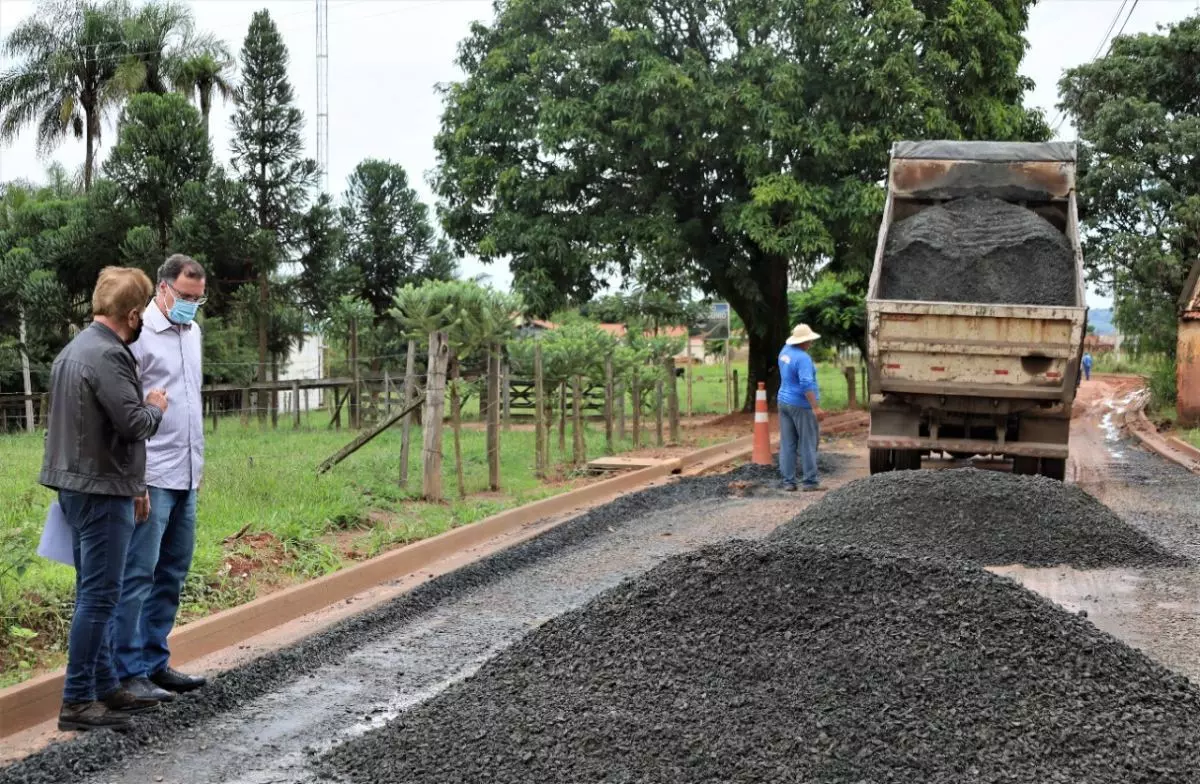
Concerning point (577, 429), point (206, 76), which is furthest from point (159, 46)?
point (577, 429)

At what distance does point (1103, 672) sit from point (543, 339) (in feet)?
60.7

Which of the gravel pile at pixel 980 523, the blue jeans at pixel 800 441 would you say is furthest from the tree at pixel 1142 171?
the gravel pile at pixel 980 523

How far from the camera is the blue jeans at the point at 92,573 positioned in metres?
4.68

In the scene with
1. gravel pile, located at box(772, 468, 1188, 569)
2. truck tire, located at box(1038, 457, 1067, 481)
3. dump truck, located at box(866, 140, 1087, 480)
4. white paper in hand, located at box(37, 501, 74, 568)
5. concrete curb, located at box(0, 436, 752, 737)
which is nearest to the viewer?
white paper in hand, located at box(37, 501, 74, 568)

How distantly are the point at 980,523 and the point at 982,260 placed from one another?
3.97 m

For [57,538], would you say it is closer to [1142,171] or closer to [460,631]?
[460,631]

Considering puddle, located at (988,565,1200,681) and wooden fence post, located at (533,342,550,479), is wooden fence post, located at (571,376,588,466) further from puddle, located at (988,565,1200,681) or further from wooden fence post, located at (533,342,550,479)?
puddle, located at (988,565,1200,681)

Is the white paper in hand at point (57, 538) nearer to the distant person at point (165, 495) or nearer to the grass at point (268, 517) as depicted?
the distant person at point (165, 495)

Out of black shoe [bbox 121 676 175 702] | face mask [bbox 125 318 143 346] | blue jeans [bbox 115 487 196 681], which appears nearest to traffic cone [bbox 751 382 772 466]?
blue jeans [bbox 115 487 196 681]

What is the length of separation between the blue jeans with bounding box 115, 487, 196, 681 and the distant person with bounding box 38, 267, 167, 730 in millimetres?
176

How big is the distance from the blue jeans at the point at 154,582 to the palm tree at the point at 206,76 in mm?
28973

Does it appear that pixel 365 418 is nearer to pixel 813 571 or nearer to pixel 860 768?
pixel 813 571

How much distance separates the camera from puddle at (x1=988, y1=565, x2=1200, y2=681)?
612cm

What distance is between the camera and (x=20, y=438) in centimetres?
1858
